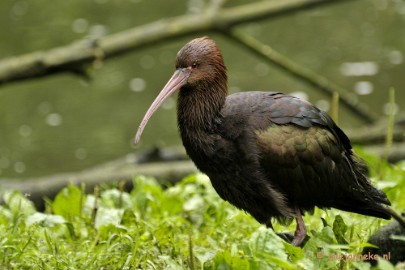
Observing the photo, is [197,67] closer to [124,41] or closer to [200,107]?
[200,107]

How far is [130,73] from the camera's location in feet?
46.2

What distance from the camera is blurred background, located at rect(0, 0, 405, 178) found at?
11859 mm

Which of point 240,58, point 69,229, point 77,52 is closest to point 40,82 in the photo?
point 240,58

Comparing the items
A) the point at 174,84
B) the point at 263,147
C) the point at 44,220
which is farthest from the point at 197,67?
the point at 44,220

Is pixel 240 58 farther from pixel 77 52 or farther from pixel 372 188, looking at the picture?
pixel 372 188

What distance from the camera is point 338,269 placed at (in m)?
4.68

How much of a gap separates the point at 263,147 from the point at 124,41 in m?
4.51

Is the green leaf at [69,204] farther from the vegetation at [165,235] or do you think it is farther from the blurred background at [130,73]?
the blurred background at [130,73]

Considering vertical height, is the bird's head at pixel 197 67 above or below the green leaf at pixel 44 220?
above

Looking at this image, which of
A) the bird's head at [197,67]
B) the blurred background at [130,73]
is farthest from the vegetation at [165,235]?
the blurred background at [130,73]

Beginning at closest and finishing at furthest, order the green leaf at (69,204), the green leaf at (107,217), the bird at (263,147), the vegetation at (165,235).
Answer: the vegetation at (165,235) < the bird at (263,147) < the green leaf at (107,217) < the green leaf at (69,204)

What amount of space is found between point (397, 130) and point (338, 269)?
5065mm

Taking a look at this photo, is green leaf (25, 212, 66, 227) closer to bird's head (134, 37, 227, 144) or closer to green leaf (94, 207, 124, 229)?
green leaf (94, 207, 124, 229)

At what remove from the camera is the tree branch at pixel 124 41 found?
8.79 m
